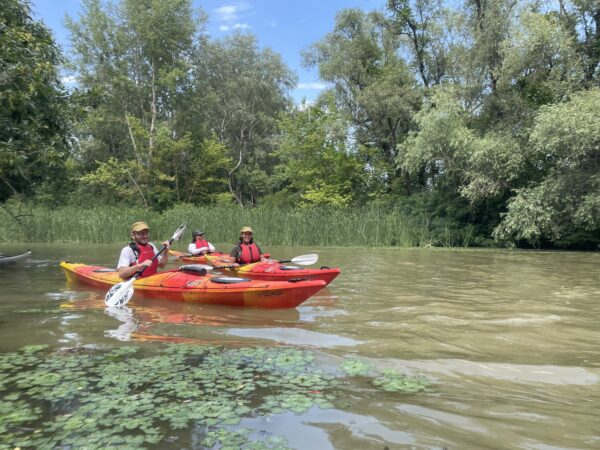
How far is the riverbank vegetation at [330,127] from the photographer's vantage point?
12758 mm

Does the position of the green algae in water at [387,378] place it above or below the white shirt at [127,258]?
below

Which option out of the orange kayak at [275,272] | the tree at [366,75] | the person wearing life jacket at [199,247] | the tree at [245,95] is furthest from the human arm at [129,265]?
the tree at [245,95]

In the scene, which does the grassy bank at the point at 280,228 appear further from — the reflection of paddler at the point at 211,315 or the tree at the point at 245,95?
the tree at the point at 245,95

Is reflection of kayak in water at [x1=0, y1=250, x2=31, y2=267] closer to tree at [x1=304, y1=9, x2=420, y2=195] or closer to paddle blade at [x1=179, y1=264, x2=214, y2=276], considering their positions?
paddle blade at [x1=179, y1=264, x2=214, y2=276]

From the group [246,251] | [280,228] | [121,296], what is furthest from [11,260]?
[280,228]

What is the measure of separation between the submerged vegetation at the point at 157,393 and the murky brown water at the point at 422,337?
190 millimetres

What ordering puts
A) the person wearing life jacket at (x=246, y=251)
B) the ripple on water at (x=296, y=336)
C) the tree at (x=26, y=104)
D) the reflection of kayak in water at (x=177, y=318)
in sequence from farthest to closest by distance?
the person wearing life jacket at (x=246, y=251), the tree at (x=26, y=104), the reflection of kayak in water at (x=177, y=318), the ripple on water at (x=296, y=336)

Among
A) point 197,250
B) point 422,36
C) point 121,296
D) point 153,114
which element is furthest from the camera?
point 153,114

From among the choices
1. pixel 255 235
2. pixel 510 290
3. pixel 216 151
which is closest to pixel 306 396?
pixel 510 290

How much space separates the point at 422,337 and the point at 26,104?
6.92 meters

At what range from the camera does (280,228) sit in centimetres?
1694

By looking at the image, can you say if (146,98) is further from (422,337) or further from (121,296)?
(422,337)

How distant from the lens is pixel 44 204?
26344 millimetres

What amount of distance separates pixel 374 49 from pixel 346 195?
7.63 m
